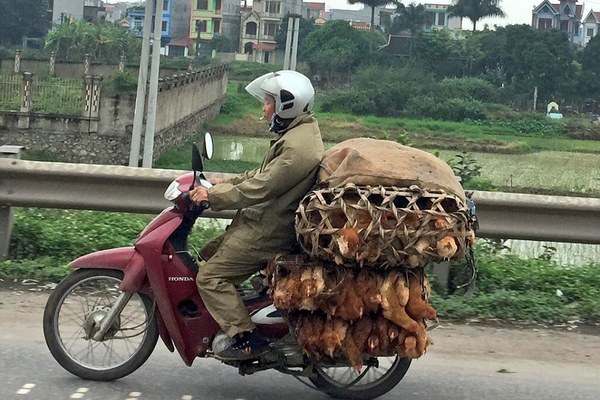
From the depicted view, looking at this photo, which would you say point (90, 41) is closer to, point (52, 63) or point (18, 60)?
point (52, 63)

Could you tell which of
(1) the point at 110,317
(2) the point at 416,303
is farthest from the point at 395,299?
(1) the point at 110,317

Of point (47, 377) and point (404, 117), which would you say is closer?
point (47, 377)

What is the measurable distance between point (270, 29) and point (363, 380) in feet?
90.5

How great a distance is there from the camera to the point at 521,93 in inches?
909

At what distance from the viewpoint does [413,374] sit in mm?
5676

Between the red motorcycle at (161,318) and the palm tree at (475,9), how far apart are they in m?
19.4

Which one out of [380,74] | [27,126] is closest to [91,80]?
[27,126]

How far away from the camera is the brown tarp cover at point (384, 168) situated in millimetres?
4676

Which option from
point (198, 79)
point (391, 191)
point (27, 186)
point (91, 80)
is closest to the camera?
point (391, 191)

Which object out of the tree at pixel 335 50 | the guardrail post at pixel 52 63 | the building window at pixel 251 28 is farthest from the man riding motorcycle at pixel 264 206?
the guardrail post at pixel 52 63

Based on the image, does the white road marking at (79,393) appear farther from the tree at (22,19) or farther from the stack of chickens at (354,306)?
the tree at (22,19)

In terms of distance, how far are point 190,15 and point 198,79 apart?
2.87 m

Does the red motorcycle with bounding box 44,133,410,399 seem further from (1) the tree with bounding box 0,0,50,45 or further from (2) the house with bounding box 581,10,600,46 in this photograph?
(1) the tree with bounding box 0,0,50,45

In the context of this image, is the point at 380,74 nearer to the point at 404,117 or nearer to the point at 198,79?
the point at 404,117
